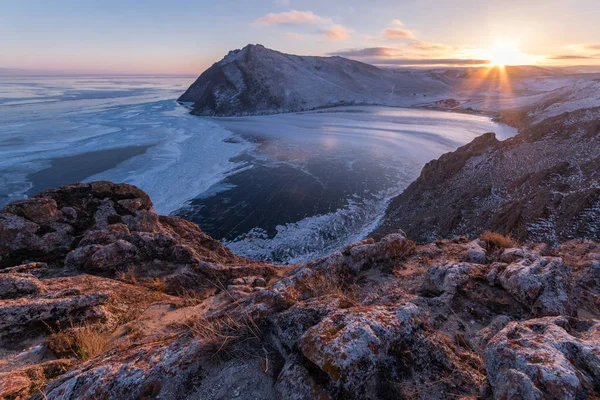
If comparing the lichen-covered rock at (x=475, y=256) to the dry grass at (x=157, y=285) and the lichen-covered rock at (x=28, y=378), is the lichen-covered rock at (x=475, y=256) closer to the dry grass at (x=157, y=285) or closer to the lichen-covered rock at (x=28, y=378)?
the dry grass at (x=157, y=285)

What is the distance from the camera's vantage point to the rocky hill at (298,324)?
2.41 metres

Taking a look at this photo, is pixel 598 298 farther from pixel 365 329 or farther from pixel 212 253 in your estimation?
pixel 212 253

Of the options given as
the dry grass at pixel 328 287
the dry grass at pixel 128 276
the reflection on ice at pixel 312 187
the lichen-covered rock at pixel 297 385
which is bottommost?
the reflection on ice at pixel 312 187

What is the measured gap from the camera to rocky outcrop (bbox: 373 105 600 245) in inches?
383

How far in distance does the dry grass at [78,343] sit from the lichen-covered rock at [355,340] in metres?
2.52

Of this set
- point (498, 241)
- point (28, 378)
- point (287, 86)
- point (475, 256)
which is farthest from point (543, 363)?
point (287, 86)

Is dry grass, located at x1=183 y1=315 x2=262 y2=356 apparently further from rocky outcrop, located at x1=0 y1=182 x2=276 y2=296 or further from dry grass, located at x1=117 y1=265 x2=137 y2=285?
dry grass, located at x1=117 y1=265 x2=137 y2=285

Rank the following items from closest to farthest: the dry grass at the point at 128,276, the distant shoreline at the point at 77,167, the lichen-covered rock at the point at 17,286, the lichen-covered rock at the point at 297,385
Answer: the lichen-covered rock at the point at 297,385 → the lichen-covered rock at the point at 17,286 → the dry grass at the point at 128,276 → the distant shoreline at the point at 77,167

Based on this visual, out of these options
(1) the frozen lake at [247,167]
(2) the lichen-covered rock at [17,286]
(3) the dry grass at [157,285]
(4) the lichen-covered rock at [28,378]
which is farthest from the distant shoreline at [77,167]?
(4) the lichen-covered rock at [28,378]

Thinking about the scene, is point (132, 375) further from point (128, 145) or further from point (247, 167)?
point (128, 145)

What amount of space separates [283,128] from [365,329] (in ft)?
158

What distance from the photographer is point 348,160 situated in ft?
99.6

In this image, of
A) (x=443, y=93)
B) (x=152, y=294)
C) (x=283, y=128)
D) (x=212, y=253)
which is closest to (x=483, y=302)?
(x=152, y=294)

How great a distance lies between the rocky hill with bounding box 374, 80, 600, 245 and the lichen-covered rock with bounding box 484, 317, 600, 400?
8.39 m
